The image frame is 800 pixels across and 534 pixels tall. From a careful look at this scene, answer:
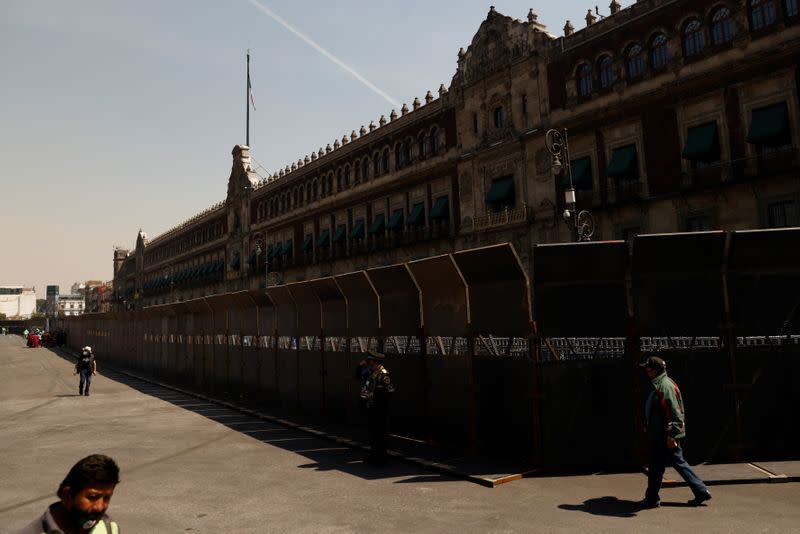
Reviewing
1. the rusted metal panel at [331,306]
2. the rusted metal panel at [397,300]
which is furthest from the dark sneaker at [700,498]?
the rusted metal panel at [331,306]

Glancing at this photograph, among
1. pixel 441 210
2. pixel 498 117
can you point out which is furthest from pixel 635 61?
pixel 441 210

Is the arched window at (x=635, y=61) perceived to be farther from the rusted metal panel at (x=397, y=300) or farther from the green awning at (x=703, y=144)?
the rusted metal panel at (x=397, y=300)

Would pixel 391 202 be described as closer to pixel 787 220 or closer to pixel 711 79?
pixel 711 79

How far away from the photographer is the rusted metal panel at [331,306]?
1431 centimetres

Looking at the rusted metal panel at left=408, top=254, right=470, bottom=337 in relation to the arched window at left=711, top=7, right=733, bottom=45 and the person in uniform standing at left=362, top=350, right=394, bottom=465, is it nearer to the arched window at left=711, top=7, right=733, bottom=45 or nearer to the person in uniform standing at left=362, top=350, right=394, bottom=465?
the person in uniform standing at left=362, top=350, right=394, bottom=465

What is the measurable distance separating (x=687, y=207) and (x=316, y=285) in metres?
18.9

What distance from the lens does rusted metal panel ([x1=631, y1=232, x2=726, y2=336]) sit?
30.7 ft

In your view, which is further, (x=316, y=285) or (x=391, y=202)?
(x=391, y=202)

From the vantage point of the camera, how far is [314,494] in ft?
26.6

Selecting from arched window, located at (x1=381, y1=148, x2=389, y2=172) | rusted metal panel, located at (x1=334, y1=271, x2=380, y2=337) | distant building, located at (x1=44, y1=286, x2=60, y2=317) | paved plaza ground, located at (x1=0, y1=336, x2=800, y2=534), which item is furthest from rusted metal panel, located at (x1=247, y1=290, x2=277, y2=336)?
distant building, located at (x1=44, y1=286, x2=60, y2=317)

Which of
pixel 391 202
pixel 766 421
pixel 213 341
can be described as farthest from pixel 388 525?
pixel 391 202

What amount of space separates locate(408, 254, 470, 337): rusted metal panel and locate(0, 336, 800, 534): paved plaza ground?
8.63 ft

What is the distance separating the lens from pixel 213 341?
21.8 m

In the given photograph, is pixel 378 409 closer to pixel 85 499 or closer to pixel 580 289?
pixel 580 289
